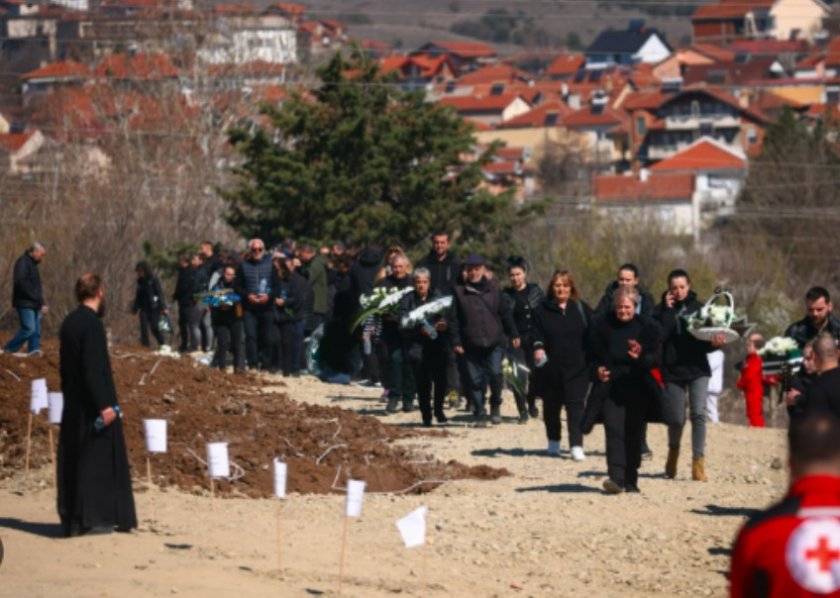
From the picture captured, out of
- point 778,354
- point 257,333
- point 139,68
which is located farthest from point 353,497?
point 139,68

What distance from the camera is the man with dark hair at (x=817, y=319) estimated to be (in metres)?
14.6

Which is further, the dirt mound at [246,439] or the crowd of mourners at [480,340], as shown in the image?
the dirt mound at [246,439]

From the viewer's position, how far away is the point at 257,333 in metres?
27.2

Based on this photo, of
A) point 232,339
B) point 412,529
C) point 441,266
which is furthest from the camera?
point 232,339

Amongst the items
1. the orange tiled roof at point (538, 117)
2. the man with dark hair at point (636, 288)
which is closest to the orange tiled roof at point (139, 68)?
the man with dark hair at point (636, 288)

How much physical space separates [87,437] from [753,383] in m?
15.2

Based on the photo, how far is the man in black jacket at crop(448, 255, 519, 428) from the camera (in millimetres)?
19734

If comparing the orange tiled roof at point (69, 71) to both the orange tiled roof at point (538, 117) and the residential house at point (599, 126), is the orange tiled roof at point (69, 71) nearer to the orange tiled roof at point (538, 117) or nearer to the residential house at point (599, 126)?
the residential house at point (599, 126)

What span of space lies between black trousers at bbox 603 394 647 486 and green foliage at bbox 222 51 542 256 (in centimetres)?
2939

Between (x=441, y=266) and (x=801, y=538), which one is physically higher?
(x=801, y=538)

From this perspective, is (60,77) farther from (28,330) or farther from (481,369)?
(481,369)

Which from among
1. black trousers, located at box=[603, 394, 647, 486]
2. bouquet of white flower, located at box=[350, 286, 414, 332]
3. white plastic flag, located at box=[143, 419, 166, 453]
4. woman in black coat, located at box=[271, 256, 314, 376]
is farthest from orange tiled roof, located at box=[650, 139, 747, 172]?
white plastic flag, located at box=[143, 419, 166, 453]

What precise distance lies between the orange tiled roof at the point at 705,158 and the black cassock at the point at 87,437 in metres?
110

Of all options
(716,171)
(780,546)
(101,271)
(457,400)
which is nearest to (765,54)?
(716,171)
